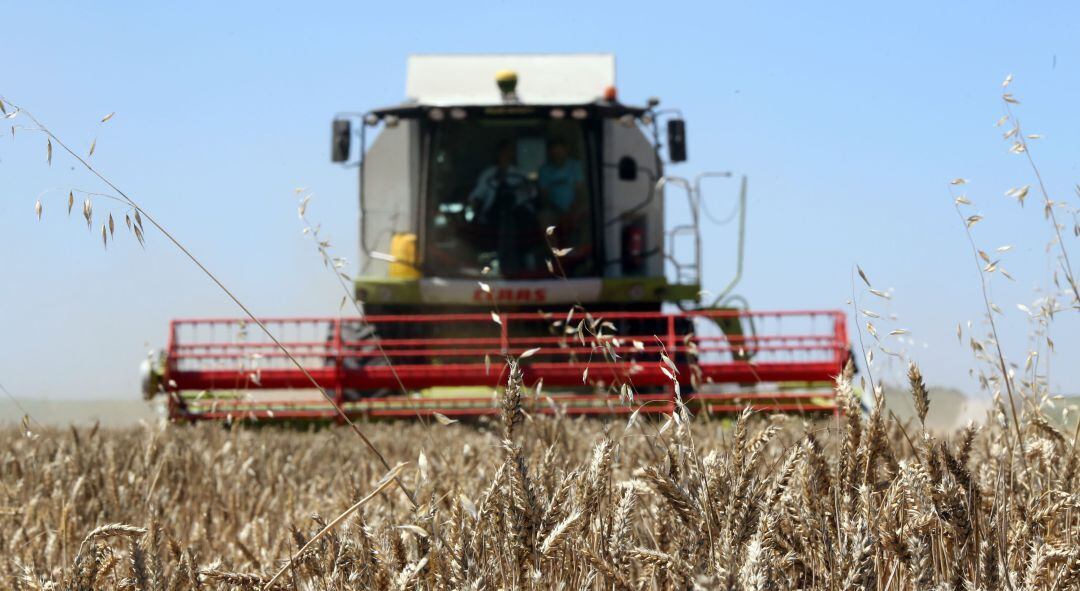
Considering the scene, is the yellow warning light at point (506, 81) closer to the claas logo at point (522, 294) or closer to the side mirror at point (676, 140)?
the side mirror at point (676, 140)

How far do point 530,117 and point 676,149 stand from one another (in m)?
1.17

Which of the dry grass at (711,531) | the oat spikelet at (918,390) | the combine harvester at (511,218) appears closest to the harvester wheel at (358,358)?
the combine harvester at (511,218)

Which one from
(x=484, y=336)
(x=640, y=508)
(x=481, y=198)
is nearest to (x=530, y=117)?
(x=481, y=198)

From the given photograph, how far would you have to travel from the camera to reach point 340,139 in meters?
9.48

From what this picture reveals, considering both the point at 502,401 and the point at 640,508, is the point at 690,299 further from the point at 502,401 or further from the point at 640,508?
the point at 502,401

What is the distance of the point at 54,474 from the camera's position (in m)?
3.25

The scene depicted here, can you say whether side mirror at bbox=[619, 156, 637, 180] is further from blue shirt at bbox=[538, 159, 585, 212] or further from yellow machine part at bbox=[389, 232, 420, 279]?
yellow machine part at bbox=[389, 232, 420, 279]

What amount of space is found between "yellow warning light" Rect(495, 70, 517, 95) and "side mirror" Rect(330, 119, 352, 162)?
1196 mm

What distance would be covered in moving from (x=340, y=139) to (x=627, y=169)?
88.2 inches

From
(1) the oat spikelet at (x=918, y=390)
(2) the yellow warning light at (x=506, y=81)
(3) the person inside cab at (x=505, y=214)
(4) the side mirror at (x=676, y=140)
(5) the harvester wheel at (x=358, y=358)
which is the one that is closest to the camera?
(1) the oat spikelet at (x=918, y=390)

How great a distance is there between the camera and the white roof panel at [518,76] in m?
10.5

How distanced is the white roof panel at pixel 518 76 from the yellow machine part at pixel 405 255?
3.86 ft

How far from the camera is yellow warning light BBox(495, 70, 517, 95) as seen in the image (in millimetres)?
9867

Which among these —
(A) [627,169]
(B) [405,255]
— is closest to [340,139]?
(B) [405,255]
